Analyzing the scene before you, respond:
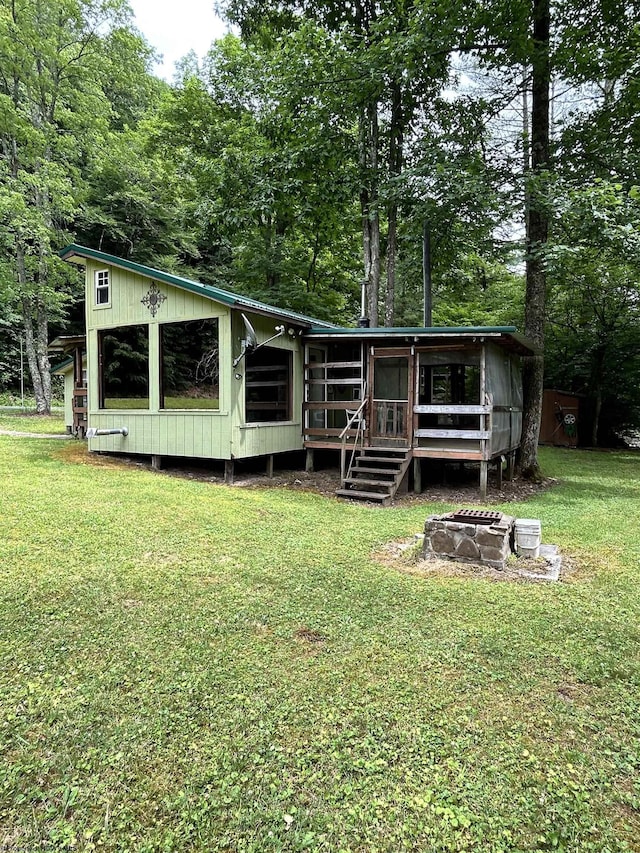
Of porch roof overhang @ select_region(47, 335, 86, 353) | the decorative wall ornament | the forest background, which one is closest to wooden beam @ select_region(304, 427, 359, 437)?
the decorative wall ornament

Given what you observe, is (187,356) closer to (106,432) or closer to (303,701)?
(106,432)

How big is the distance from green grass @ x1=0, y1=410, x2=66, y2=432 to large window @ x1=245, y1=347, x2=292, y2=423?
5830 millimetres

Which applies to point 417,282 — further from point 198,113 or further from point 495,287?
point 198,113

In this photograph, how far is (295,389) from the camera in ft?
32.0

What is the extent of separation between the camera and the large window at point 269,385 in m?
9.81

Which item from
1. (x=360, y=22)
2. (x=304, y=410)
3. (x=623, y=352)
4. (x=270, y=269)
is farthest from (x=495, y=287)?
(x=304, y=410)

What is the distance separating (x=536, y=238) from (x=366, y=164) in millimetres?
5005

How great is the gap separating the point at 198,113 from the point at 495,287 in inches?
486

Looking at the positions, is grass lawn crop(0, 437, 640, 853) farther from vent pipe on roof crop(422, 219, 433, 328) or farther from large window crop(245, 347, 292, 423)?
vent pipe on roof crop(422, 219, 433, 328)

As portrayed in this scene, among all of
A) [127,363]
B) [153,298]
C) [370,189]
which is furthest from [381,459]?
[127,363]

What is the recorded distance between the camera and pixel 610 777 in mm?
2123

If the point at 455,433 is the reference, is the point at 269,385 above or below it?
above

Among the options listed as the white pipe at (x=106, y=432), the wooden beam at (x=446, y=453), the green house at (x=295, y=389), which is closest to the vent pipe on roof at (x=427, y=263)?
the green house at (x=295, y=389)

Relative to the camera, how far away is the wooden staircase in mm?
7793
